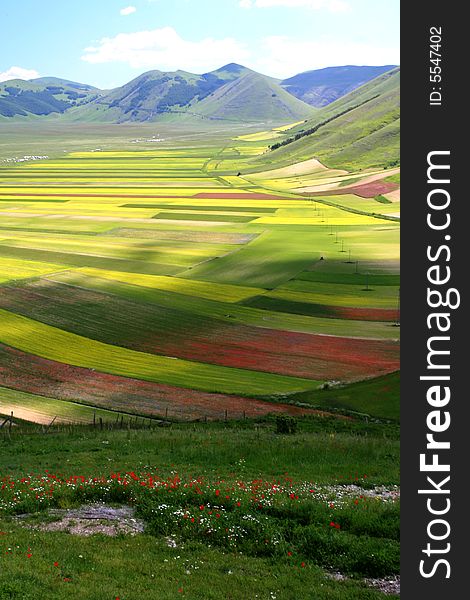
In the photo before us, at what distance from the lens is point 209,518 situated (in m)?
21.8

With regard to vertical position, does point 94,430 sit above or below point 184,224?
below

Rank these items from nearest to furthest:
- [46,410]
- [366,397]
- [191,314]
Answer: [46,410]
[366,397]
[191,314]

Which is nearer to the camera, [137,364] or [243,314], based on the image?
[137,364]

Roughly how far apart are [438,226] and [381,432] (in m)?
29.2

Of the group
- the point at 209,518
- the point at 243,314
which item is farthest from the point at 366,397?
the point at 209,518

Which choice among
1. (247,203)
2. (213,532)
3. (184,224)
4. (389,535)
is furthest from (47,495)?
(247,203)

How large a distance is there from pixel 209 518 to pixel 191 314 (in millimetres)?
55456

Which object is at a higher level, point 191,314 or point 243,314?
point 191,314

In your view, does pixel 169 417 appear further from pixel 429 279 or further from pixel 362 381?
pixel 429 279

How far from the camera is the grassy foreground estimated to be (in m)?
17.6

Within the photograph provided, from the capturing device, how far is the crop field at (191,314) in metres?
52.7

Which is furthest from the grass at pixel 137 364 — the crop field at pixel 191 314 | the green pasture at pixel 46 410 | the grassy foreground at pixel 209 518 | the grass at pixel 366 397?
the grassy foreground at pixel 209 518

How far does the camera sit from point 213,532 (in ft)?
69.1

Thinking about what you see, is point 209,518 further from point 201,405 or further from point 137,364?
point 137,364
